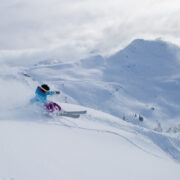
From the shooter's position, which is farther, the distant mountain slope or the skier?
the distant mountain slope

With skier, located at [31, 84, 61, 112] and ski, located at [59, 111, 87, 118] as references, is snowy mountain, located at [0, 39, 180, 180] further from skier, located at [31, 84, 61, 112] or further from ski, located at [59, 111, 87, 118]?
skier, located at [31, 84, 61, 112]

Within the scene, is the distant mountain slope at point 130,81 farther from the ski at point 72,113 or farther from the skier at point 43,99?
the skier at point 43,99

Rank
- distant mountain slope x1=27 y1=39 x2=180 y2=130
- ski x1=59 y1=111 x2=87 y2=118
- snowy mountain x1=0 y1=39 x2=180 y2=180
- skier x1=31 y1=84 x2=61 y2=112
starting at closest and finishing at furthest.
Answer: snowy mountain x1=0 y1=39 x2=180 y2=180, skier x1=31 y1=84 x2=61 y2=112, ski x1=59 y1=111 x2=87 y2=118, distant mountain slope x1=27 y1=39 x2=180 y2=130

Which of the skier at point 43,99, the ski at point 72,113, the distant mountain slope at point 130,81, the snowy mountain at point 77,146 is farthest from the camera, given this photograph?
the distant mountain slope at point 130,81

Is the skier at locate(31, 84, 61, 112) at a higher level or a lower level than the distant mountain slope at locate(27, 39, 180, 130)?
lower

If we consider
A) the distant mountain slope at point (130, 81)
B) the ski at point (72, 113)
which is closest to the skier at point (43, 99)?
the ski at point (72, 113)

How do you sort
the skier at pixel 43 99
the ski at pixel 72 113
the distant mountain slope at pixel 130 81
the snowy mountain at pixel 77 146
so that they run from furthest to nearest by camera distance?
the distant mountain slope at pixel 130 81 < the ski at pixel 72 113 < the skier at pixel 43 99 < the snowy mountain at pixel 77 146

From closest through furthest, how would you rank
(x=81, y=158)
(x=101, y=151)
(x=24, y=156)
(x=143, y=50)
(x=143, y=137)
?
(x=24, y=156) → (x=81, y=158) → (x=101, y=151) → (x=143, y=137) → (x=143, y=50)

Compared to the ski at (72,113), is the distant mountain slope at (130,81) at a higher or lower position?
higher

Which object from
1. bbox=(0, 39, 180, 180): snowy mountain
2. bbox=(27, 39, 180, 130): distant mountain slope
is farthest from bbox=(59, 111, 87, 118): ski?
bbox=(27, 39, 180, 130): distant mountain slope

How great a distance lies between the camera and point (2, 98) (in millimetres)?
10023

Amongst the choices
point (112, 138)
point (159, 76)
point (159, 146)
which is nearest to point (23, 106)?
point (112, 138)

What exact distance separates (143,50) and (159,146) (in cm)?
12982

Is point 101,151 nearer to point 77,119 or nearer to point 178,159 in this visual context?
point 77,119
